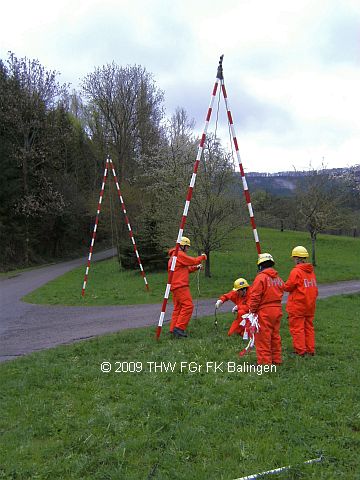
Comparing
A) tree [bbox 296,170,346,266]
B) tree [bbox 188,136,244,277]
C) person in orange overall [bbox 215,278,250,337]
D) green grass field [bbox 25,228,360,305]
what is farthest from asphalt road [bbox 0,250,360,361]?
tree [bbox 296,170,346,266]

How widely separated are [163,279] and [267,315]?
13383 mm

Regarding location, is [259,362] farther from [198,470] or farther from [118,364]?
[198,470]

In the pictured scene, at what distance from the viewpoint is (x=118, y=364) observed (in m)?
7.14

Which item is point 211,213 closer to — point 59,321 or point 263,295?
point 59,321

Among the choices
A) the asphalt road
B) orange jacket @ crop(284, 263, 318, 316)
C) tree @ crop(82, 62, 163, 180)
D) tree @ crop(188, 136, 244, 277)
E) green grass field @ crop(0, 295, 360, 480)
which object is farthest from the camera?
tree @ crop(82, 62, 163, 180)

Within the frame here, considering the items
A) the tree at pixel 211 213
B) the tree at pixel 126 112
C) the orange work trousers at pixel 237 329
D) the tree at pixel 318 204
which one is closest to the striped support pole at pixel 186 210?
the orange work trousers at pixel 237 329

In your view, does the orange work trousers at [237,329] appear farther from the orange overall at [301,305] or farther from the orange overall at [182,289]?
the orange overall at [301,305]

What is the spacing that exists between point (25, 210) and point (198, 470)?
104 ft

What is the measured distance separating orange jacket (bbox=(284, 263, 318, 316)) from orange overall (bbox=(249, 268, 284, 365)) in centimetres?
58

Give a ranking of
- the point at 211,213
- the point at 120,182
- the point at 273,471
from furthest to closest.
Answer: the point at 120,182 → the point at 211,213 → the point at 273,471

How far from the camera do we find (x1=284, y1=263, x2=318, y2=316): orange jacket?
734cm

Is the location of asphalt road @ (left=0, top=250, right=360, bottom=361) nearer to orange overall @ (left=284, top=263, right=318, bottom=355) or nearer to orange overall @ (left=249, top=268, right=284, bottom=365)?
orange overall @ (left=284, top=263, right=318, bottom=355)

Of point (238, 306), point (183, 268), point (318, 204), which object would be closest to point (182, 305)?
point (183, 268)

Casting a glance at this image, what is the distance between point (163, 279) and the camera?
65.4 feet
